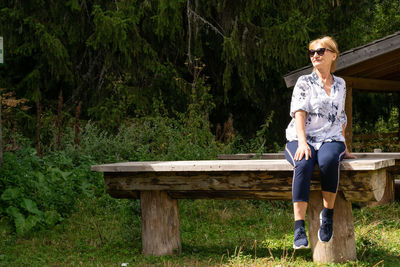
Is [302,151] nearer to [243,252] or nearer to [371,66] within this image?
[243,252]

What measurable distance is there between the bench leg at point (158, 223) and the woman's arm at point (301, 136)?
1658 mm

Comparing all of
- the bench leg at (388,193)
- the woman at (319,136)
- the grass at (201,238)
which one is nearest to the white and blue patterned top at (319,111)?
the woman at (319,136)

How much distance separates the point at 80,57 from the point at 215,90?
12.4 feet

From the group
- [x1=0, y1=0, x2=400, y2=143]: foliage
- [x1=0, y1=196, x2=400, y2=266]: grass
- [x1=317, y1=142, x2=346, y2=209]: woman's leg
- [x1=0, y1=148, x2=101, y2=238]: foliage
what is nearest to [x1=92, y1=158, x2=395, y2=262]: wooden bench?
[x1=317, y1=142, x2=346, y2=209]: woman's leg

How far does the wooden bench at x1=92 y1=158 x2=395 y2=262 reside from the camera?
478cm

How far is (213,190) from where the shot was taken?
17.6 ft

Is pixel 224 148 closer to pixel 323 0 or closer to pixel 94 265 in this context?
pixel 94 265

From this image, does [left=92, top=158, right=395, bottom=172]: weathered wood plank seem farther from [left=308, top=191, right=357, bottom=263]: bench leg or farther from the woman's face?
the woman's face

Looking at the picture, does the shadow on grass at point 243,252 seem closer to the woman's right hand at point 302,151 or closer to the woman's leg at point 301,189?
the woman's leg at point 301,189

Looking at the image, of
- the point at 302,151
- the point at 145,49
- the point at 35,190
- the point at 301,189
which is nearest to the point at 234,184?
the point at 301,189

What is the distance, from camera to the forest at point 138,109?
6.52 metres

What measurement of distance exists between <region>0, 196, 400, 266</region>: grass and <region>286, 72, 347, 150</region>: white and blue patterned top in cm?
111

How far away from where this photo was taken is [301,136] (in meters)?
4.65

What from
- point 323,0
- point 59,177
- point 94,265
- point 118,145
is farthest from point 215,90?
point 94,265
